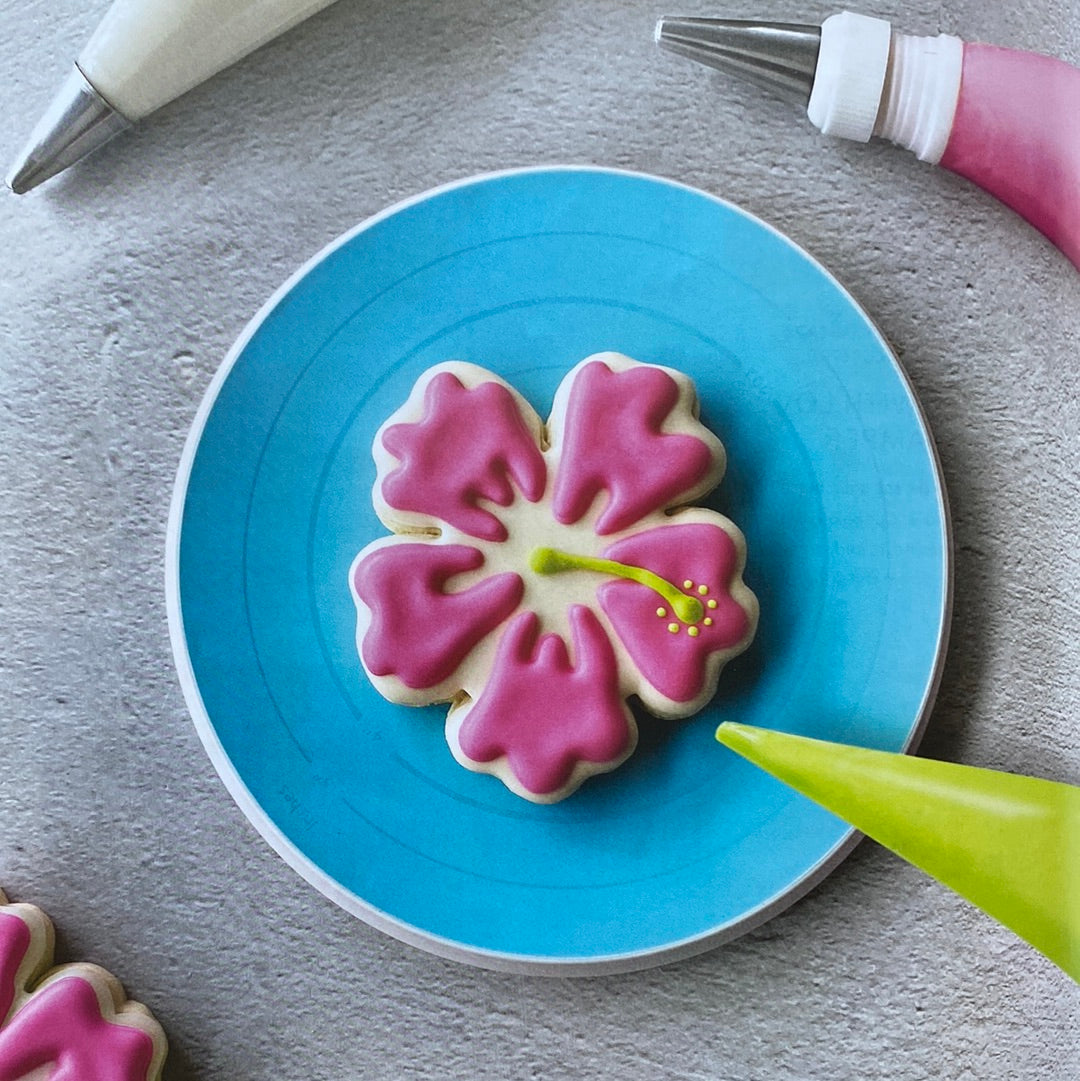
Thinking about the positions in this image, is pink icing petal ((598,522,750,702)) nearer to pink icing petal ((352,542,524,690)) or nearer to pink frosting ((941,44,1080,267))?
pink icing petal ((352,542,524,690))

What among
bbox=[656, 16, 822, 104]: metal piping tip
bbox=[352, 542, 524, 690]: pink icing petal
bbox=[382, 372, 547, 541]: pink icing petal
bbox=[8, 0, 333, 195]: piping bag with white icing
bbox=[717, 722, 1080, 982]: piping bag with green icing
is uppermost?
bbox=[8, 0, 333, 195]: piping bag with white icing

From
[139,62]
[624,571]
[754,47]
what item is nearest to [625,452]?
[624,571]

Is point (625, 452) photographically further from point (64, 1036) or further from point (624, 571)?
point (64, 1036)

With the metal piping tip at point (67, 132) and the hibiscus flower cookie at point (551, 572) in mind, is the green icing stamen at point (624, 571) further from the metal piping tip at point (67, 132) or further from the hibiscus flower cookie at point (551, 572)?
the metal piping tip at point (67, 132)

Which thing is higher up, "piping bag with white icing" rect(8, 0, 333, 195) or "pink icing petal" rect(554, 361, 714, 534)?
"piping bag with white icing" rect(8, 0, 333, 195)

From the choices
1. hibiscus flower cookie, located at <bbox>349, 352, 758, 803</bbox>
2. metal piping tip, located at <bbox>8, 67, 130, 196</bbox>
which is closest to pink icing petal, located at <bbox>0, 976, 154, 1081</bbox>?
hibiscus flower cookie, located at <bbox>349, 352, 758, 803</bbox>

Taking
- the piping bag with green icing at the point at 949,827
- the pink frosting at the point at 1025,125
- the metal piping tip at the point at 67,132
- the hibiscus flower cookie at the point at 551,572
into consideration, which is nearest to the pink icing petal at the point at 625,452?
the hibiscus flower cookie at the point at 551,572

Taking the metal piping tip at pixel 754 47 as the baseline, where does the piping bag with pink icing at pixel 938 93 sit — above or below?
below

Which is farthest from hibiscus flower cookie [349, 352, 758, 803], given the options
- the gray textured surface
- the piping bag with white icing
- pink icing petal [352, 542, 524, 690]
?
the piping bag with white icing
